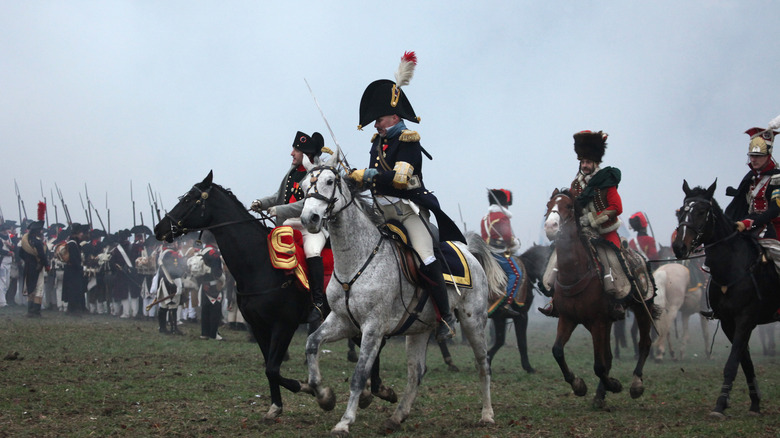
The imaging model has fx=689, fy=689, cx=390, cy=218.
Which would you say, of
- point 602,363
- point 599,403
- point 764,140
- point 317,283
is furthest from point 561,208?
point 317,283

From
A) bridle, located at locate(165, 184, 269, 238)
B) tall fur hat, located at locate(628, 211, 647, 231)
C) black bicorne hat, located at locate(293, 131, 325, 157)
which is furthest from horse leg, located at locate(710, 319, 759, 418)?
tall fur hat, located at locate(628, 211, 647, 231)

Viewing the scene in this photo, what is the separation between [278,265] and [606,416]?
4759 millimetres

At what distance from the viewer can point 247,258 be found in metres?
9.13

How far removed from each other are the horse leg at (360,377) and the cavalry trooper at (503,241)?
7210 mm

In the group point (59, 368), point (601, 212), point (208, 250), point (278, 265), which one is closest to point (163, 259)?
point (208, 250)

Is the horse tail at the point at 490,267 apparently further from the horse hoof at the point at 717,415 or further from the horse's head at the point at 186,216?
the horse's head at the point at 186,216

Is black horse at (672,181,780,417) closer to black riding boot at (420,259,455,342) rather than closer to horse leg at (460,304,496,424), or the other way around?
horse leg at (460,304,496,424)

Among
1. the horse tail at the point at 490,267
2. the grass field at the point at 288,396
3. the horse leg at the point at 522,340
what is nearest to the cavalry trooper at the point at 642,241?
the grass field at the point at 288,396

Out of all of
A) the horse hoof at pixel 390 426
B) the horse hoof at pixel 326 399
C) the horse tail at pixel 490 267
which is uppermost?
the horse tail at pixel 490 267

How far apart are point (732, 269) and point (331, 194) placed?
584 centimetres

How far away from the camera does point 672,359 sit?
18875 mm

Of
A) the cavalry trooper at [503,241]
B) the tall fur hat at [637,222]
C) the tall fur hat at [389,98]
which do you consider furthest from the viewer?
the tall fur hat at [637,222]

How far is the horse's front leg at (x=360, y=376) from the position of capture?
275 inches

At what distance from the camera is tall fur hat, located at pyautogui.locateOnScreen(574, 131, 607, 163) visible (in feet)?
35.5
